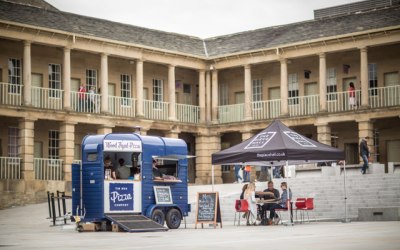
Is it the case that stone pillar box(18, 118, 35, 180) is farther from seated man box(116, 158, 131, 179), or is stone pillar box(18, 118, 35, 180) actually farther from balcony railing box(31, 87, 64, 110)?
seated man box(116, 158, 131, 179)

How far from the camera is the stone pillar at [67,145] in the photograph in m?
41.4

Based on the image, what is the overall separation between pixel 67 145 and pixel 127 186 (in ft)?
60.3

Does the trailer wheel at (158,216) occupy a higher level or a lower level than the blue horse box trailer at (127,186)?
lower

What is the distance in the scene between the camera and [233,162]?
25.8m

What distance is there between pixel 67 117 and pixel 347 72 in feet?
47.2

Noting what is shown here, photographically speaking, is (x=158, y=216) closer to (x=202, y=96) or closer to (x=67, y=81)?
(x=67, y=81)

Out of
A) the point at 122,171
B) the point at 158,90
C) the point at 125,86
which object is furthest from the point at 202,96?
the point at 122,171

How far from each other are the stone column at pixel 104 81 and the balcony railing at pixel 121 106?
0.85 metres

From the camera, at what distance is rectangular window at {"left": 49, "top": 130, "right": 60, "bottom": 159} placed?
43906mm

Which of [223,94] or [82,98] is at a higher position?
[223,94]

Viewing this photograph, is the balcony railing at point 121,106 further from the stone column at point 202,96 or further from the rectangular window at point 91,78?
the stone column at point 202,96

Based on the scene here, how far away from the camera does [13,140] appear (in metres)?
42.3

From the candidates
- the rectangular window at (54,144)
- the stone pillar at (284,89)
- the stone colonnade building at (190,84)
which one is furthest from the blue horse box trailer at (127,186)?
the stone pillar at (284,89)

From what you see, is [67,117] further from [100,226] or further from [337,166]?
[100,226]
